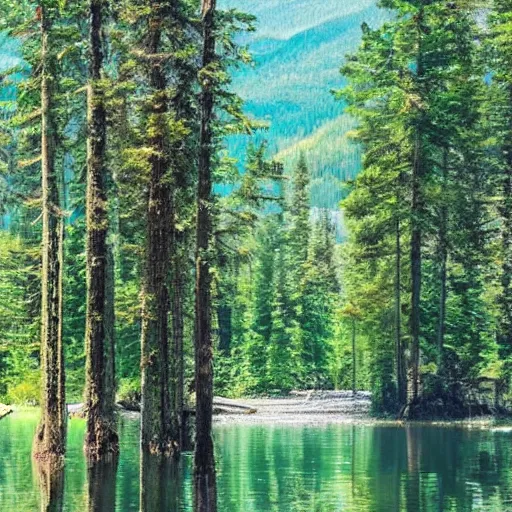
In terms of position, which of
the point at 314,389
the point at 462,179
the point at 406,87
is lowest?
the point at 314,389

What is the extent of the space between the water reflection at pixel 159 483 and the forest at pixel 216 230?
0.17m

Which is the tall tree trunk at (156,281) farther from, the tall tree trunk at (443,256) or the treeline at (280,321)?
the treeline at (280,321)

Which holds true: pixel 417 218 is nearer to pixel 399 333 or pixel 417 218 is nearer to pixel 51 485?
pixel 399 333

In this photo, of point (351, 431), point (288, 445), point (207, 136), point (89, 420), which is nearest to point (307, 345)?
point (351, 431)

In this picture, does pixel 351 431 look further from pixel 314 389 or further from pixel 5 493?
pixel 314 389

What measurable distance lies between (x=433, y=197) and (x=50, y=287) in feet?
80.1

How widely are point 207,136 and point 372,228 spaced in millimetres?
31253

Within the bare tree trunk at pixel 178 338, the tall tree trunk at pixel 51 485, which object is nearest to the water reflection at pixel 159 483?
the tall tree trunk at pixel 51 485

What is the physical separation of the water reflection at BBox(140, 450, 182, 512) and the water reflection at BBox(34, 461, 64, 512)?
1.56 m

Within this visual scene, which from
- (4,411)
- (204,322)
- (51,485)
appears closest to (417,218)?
(4,411)

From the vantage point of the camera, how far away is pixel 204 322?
739 inches

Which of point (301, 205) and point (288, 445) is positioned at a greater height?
point (301, 205)

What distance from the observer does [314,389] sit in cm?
8112

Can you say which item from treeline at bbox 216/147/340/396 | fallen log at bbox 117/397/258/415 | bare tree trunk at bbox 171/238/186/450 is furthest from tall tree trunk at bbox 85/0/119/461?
treeline at bbox 216/147/340/396
